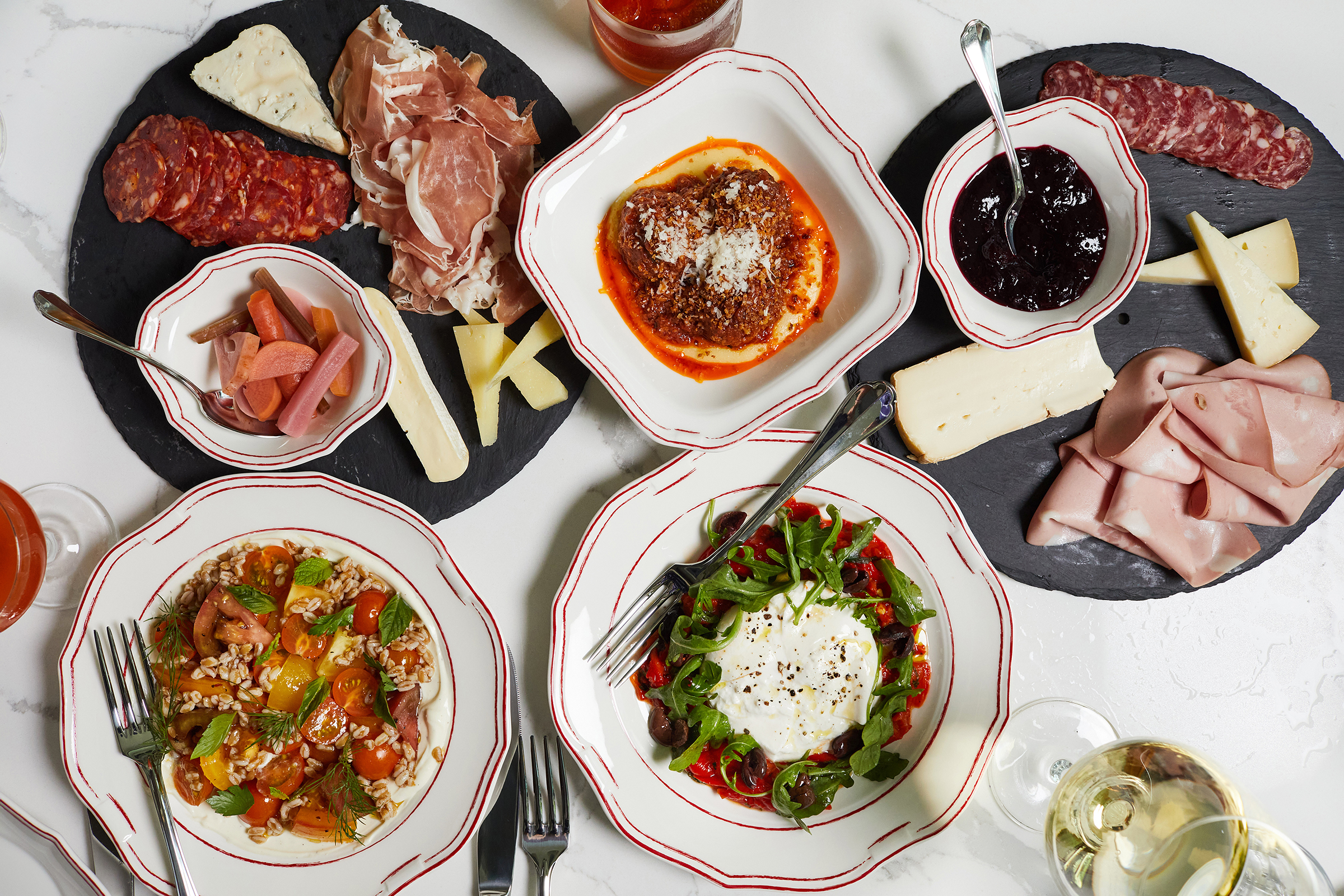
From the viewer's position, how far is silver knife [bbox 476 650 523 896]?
2.18 m

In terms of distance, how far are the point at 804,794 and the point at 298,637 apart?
4.84 ft

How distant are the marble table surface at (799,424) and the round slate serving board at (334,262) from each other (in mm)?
74

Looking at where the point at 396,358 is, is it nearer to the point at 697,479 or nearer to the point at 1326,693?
the point at 697,479

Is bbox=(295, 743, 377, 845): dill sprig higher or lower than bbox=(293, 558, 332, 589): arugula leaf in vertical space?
lower

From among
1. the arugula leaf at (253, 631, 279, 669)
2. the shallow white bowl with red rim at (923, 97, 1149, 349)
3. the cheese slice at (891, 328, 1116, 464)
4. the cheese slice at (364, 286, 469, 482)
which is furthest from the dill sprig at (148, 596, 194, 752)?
the shallow white bowl with red rim at (923, 97, 1149, 349)

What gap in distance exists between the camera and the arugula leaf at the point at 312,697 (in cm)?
205

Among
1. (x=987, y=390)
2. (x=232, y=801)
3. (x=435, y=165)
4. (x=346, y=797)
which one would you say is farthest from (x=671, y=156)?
(x=232, y=801)

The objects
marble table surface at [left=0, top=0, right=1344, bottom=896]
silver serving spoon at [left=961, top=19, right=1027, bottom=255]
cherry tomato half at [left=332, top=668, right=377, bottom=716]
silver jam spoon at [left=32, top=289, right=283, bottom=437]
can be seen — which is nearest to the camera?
silver jam spoon at [left=32, top=289, right=283, bottom=437]

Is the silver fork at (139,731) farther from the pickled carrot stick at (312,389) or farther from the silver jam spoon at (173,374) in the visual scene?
the pickled carrot stick at (312,389)

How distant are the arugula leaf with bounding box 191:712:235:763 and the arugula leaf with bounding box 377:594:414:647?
0.46m

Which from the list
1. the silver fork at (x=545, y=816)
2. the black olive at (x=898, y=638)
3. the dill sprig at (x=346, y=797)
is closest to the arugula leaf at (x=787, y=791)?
the black olive at (x=898, y=638)

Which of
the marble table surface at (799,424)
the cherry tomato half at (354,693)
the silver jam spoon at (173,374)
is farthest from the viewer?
the marble table surface at (799,424)

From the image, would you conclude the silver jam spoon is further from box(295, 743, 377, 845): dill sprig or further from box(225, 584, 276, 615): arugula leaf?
box(295, 743, 377, 845): dill sprig

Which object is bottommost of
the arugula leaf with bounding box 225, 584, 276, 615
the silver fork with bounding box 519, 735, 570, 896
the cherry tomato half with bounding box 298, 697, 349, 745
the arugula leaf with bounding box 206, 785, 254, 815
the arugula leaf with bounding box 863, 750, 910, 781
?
the silver fork with bounding box 519, 735, 570, 896
